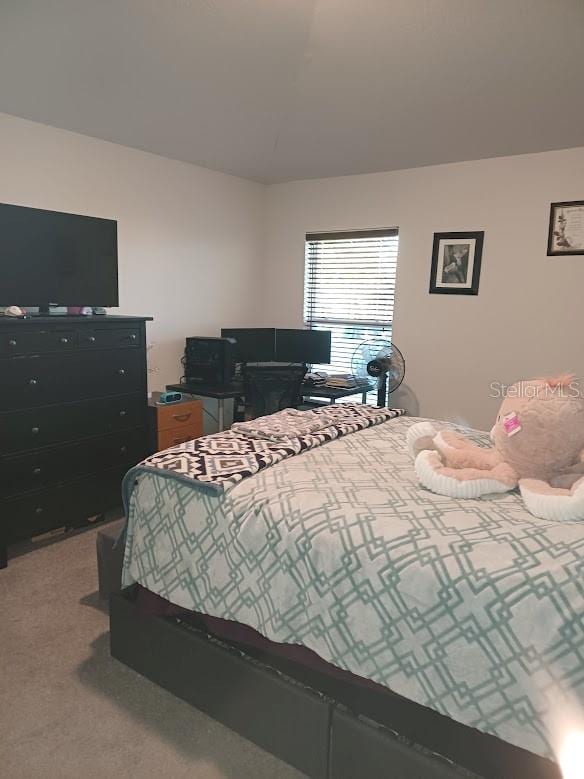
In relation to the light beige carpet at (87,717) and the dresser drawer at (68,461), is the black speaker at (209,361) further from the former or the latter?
the light beige carpet at (87,717)

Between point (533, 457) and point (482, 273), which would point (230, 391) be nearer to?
point (482, 273)

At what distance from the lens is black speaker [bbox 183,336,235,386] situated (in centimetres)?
401

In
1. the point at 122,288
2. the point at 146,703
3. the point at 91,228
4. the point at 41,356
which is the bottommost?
the point at 146,703

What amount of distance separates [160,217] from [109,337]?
1.34 metres

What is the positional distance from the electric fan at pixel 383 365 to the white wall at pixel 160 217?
1263mm

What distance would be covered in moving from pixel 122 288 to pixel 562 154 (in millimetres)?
3152

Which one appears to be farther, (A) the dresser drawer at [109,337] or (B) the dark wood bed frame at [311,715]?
(A) the dresser drawer at [109,337]

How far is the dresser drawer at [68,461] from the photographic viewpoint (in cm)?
276

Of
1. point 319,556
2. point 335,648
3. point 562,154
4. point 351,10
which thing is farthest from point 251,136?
point 335,648

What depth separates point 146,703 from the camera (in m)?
1.88

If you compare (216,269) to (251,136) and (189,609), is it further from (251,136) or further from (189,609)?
(189,609)

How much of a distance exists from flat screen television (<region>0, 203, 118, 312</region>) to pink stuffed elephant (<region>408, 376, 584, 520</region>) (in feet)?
7.62

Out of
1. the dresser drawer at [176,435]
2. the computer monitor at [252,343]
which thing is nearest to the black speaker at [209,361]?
the computer monitor at [252,343]

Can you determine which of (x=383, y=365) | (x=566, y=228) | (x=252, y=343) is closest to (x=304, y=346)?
(x=252, y=343)
